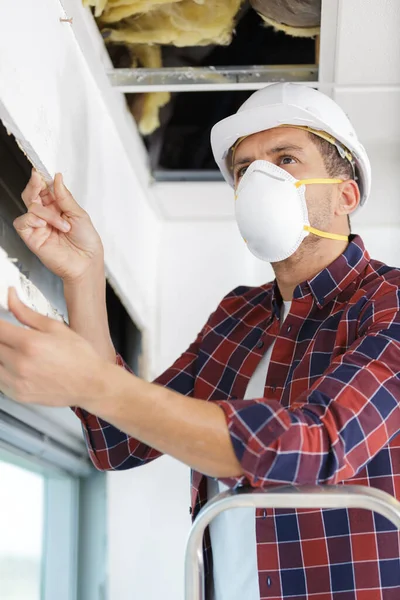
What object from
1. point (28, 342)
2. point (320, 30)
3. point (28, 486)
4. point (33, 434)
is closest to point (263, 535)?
point (28, 342)

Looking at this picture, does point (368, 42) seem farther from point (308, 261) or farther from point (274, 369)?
point (274, 369)

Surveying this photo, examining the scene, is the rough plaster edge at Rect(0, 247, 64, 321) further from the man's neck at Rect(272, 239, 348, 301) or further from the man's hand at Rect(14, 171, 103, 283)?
the man's neck at Rect(272, 239, 348, 301)

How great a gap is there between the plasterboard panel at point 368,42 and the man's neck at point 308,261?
1.73ft

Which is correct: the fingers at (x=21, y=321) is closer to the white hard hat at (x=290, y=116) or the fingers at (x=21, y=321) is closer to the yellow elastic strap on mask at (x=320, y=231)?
the yellow elastic strap on mask at (x=320, y=231)

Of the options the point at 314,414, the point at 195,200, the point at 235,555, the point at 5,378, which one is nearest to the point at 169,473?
the point at 195,200

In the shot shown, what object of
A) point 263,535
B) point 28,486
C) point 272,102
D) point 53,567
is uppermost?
point 272,102

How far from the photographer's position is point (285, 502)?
103cm

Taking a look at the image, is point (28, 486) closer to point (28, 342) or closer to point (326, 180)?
point (326, 180)

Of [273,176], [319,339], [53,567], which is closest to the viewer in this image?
[319,339]

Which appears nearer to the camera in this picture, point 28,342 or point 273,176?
point 28,342

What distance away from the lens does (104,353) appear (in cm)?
156

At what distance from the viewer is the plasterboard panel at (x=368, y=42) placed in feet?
5.91

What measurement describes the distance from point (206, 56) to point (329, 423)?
4.09 ft

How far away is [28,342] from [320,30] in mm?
1229
